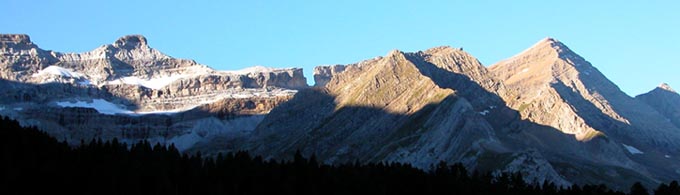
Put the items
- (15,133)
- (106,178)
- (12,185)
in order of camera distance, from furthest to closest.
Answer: (15,133) < (106,178) < (12,185)

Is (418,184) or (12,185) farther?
(418,184)

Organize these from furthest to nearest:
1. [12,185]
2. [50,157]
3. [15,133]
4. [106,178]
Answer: [15,133] → [50,157] → [106,178] → [12,185]

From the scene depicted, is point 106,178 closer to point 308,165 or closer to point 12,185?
point 12,185

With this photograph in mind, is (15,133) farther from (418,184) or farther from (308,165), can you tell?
(418,184)

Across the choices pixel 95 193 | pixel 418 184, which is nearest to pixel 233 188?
pixel 95 193

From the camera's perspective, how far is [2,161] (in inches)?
6634

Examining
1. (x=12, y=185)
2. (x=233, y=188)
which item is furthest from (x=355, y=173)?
(x=12, y=185)

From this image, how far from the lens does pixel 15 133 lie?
194500 mm

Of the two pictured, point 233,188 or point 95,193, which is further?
point 233,188

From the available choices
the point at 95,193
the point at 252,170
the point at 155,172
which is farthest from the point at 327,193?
the point at 95,193

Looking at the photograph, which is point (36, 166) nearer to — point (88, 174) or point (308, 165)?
point (88, 174)

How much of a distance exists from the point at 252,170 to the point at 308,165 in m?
13.2

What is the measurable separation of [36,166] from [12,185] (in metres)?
13.3

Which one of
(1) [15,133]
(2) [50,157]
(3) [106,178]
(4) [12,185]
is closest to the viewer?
(4) [12,185]
